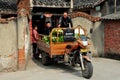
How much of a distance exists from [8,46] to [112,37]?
6273 mm

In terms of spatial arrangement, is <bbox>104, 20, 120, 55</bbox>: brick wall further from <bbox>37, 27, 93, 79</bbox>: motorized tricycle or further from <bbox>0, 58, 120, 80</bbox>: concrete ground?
<bbox>37, 27, 93, 79</bbox>: motorized tricycle

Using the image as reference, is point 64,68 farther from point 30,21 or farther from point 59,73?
point 30,21

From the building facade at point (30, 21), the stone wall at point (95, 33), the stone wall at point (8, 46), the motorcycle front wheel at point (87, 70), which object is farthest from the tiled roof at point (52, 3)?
the motorcycle front wheel at point (87, 70)

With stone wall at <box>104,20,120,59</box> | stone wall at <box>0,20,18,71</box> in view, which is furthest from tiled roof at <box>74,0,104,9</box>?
stone wall at <box>0,20,18,71</box>

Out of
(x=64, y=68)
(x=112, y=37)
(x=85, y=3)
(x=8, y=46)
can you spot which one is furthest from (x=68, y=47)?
(x=85, y=3)

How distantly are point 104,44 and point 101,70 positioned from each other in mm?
4305

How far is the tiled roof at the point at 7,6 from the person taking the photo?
61.6 feet

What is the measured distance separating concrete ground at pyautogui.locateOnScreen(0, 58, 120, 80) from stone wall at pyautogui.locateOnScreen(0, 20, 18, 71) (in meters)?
0.37

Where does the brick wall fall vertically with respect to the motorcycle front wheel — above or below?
above

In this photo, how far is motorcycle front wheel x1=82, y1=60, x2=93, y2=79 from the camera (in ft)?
33.8

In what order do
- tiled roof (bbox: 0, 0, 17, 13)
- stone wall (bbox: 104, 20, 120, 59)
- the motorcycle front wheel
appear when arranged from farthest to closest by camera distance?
tiled roof (bbox: 0, 0, 17, 13), stone wall (bbox: 104, 20, 120, 59), the motorcycle front wheel

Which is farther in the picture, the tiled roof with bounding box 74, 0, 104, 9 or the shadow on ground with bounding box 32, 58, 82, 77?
the tiled roof with bounding box 74, 0, 104, 9

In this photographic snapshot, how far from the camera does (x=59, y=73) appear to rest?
37.3ft

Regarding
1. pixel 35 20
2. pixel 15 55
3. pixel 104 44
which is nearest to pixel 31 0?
pixel 35 20
